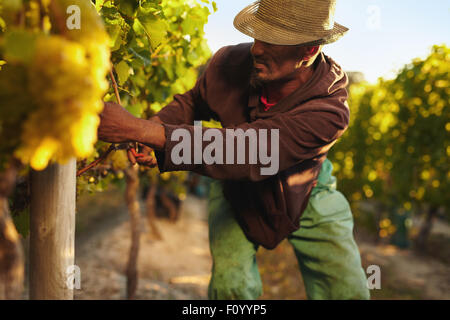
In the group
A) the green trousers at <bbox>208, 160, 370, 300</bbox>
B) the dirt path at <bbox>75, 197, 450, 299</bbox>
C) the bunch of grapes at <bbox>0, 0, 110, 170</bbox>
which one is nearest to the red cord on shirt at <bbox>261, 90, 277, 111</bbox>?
the green trousers at <bbox>208, 160, 370, 300</bbox>

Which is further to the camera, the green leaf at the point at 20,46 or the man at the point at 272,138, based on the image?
the man at the point at 272,138

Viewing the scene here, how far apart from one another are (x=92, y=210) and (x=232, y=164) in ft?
22.3

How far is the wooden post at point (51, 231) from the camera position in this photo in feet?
4.50

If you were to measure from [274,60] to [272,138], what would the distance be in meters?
0.47

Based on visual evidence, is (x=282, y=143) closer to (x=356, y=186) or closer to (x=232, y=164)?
(x=232, y=164)

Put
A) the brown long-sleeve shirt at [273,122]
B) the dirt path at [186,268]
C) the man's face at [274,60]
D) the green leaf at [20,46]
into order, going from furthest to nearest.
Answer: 1. the dirt path at [186,268]
2. the man's face at [274,60]
3. the brown long-sleeve shirt at [273,122]
4. the green leaf at [20,46]

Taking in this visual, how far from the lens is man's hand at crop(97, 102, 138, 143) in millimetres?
1279

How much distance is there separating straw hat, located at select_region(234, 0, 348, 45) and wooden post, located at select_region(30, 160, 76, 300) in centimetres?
108

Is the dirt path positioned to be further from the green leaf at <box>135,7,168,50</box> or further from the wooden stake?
the green leaf at <box>135,7,168,50</box>

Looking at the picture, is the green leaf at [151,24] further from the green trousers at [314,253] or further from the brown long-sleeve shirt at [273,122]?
the green trousers at [314,253]

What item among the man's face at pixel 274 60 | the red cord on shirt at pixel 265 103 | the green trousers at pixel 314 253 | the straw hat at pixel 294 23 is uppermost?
the straw hat at pixel 294 23

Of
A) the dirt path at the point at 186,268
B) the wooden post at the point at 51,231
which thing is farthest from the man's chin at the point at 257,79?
the dirt path at the point at 186,268

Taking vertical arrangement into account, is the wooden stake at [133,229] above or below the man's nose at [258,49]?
below
